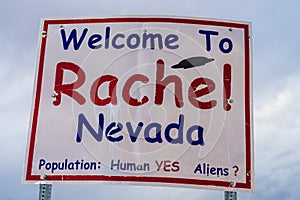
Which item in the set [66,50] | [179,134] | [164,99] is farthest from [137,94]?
[66,50]

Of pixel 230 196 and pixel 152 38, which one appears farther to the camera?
pixel 152 38

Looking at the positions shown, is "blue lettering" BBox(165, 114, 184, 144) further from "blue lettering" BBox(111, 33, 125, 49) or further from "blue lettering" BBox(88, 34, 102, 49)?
"blue lettering" BBox(88, 34, 102, 49)

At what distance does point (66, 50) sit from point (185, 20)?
2.95 feet

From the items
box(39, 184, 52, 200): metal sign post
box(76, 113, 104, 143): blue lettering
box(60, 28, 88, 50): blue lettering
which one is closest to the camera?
box(39, 184, 52, 200): metal sign post

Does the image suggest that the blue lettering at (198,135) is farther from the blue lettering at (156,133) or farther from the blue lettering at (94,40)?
the blue lettering at (94,40)

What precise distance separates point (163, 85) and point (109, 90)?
1.25 feet

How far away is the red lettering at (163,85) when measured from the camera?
3068 millimetres

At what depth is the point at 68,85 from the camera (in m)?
3.13

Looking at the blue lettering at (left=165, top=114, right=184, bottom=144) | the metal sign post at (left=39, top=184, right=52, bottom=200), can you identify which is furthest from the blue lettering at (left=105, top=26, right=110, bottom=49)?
the metal sign post at (left=39, top=184, right=52, bottom=200)

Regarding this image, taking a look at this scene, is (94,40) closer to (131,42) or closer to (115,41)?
(115,41)

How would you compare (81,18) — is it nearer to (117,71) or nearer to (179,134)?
(117,71)

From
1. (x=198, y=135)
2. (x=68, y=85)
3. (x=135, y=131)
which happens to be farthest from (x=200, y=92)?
(x=68, y=85)

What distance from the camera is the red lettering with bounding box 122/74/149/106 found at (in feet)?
10.1

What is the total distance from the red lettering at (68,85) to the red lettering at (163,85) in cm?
52
